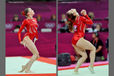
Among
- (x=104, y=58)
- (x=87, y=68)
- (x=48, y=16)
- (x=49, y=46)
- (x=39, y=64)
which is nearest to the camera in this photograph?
(x=87, y=68)

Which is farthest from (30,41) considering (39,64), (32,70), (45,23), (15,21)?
(45,23)

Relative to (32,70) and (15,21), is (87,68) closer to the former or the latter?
(32,70)

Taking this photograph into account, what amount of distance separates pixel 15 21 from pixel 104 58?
234cm

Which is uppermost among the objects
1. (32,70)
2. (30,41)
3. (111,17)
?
(111,17)

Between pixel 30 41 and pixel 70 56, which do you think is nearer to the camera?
pixel 30 41

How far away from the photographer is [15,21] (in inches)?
283

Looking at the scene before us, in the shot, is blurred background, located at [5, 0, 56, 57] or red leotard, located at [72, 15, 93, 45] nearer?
red leotard, located at [72, 15, 93, 45]

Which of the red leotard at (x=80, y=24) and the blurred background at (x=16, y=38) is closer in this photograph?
the red leotard at (x=80, y=24)

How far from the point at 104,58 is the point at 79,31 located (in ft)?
4.85

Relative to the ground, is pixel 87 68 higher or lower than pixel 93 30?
lower

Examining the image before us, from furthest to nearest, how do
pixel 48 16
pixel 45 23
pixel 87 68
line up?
pixel 48 16, pixel 45 23, pixel 87 68

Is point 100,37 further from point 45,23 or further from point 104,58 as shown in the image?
point 45,23

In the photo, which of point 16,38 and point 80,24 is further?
point 16,38

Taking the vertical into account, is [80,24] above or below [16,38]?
above
